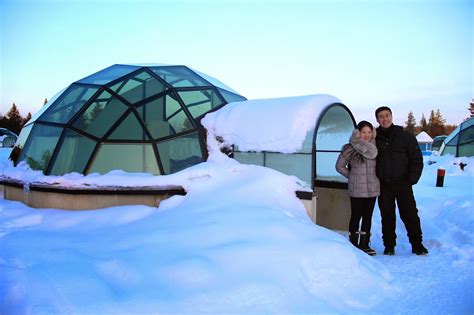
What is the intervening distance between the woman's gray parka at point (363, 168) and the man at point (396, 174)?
0.37 feet

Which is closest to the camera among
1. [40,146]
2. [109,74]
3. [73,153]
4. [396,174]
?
[396,174]

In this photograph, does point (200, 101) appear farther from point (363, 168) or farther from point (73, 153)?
point (363, 168)

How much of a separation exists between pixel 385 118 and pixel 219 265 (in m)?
3.18

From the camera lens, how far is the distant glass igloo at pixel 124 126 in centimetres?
682

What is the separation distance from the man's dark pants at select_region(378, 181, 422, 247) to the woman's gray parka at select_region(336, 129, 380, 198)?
0.54 feet

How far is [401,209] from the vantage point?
193 inches

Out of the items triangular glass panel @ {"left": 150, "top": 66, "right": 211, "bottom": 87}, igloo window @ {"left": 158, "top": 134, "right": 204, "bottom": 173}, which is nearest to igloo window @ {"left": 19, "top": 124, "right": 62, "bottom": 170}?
igloo window @ {"left": 158, "top": 134, "right": 204, "bottom": 173}

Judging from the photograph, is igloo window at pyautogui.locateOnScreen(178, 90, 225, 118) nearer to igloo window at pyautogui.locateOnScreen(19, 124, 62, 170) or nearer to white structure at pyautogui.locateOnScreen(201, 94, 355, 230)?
white structure at pyautogui.locateOnScreen(201, 94, 355, 230)

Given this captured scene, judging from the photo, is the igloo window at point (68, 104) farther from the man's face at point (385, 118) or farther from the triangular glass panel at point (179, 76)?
the man's face at point (385, 118)

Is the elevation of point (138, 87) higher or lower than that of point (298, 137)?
higher

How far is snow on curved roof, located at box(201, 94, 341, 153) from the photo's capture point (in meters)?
6.39

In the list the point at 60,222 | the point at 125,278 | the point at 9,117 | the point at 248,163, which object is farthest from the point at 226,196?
the point at 9,117

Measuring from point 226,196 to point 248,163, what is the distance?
5.89 feet

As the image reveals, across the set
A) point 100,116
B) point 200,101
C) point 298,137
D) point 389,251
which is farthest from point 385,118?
point 100,116
